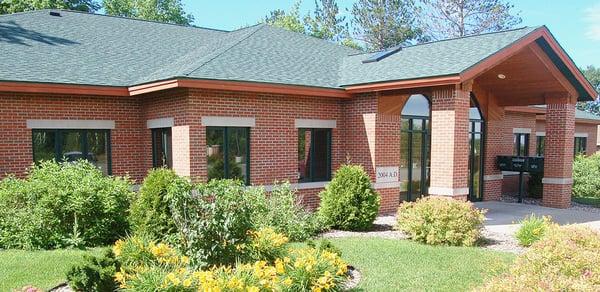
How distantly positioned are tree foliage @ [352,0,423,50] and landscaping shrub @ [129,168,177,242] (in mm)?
37481

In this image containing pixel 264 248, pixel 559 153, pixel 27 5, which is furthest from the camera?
pixel 27 5

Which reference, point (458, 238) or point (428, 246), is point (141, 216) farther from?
point (458, 238)

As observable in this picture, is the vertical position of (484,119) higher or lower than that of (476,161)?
higher

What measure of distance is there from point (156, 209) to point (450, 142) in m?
6.92

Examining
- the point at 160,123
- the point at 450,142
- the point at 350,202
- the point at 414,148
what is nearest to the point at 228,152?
the point at 160,123

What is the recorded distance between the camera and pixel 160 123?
11.8 meters

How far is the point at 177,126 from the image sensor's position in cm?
1120

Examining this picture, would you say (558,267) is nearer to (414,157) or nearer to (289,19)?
(414,157)

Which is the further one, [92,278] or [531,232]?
[531,232]

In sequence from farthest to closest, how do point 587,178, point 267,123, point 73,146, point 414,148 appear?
point 587,178 < point 414,148 < point 267,123 < point 73,146

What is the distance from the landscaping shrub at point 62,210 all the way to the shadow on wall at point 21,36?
5.00 m

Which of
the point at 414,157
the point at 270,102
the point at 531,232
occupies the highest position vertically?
Answer: the point at 270,102

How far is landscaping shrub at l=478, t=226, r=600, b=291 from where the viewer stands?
458 centimetres

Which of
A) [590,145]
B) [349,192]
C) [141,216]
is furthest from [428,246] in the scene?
[590,145]
